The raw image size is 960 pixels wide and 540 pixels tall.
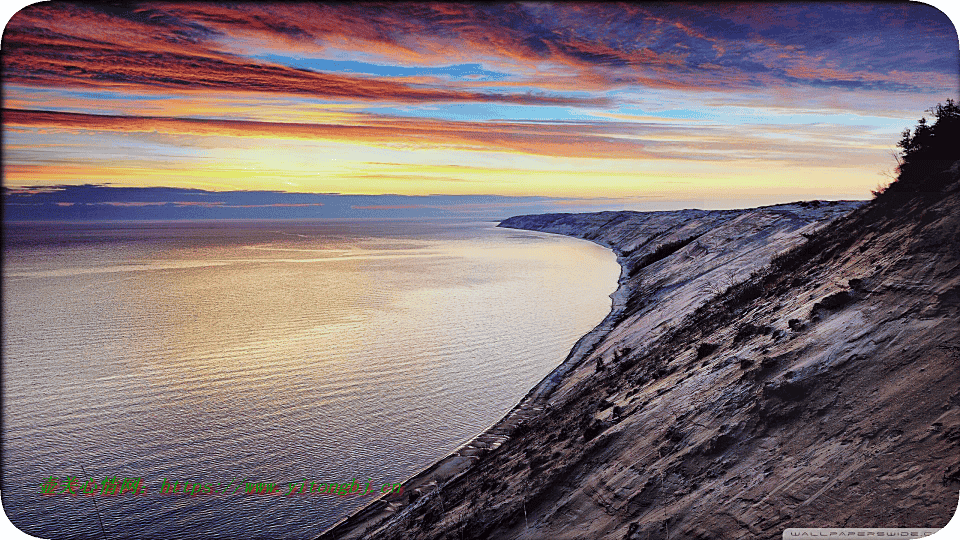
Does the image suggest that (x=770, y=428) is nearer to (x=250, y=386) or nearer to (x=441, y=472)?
(x=441, y=472)

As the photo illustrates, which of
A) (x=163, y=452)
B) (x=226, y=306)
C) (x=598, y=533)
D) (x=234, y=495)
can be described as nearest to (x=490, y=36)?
(x=598, y=533)

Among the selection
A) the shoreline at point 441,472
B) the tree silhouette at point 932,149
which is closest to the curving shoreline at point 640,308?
the shoreline at point 441,472

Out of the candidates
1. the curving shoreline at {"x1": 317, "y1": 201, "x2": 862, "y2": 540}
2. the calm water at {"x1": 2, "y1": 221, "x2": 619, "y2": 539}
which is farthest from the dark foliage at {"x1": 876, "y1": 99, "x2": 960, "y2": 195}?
the calm water at {"x1": 2, "y1": 221, "x2": 619, "y2": 539}

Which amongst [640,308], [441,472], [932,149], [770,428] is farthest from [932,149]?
[640,308]

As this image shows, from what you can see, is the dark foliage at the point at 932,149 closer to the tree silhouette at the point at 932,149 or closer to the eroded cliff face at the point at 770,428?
the tree silhouette at the point at 932,149

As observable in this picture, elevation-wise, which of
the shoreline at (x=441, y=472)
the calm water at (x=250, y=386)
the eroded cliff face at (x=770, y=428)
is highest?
the eroded cliff face at (x=770, y=428)

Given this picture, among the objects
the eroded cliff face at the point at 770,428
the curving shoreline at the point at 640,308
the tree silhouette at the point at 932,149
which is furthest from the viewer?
the curving shoreline at the point at 640,308
